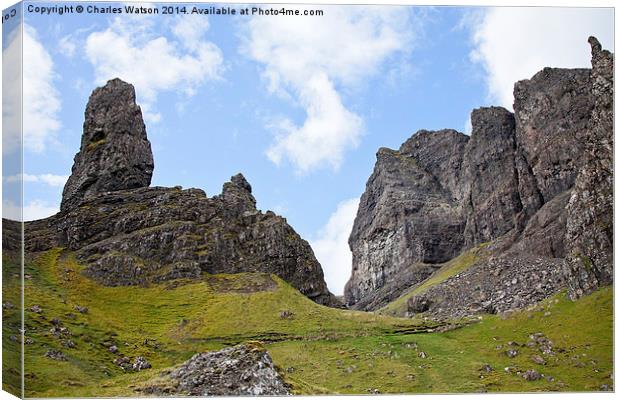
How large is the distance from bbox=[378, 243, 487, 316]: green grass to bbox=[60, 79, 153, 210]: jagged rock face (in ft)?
180

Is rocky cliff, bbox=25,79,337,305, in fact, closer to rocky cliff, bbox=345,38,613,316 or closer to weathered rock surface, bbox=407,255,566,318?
weathered rock surface, bbox=407,255,566,318

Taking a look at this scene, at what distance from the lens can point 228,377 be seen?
55656 millimetres

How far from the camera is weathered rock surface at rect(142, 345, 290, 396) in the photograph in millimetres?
55406

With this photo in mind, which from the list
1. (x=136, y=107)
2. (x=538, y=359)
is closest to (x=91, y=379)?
(x=538, y=359)

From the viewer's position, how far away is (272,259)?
129375 mm

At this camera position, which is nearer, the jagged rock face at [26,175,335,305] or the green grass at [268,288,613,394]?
the green grass at [268,288,613,394]

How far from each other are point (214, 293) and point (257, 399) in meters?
60.2

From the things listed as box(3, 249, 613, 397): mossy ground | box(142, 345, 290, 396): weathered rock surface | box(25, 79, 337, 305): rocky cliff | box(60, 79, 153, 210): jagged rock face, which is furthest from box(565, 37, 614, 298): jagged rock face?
box(60, 79, 153, 210): jagged rock face

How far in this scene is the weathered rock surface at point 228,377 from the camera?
55.4 meters

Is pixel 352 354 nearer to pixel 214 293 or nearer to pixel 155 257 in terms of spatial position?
pixel 214 293

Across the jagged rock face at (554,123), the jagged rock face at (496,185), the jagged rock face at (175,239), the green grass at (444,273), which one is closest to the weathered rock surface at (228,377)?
the jagged rock face at (175,239)

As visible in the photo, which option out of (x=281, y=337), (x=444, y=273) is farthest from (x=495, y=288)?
(x=444, y=273)

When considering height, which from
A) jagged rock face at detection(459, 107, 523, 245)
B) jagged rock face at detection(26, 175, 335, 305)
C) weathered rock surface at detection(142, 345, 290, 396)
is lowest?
weathered rock surface at detection(142, 345, 290, 396)

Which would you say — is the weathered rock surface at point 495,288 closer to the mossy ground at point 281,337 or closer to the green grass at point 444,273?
the green grass at point 444,273
